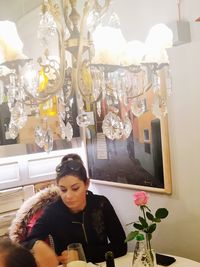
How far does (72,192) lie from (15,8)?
147 cm

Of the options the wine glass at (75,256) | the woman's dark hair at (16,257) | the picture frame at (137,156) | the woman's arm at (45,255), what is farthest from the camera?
the picture frame at (137,156)

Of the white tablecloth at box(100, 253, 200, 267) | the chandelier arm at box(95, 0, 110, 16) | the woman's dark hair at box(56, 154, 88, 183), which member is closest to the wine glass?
the white tablecloth at box(100, 253, 200, 267)

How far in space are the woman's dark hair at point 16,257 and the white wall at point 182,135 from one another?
1351mm

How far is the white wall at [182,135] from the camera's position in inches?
76.6

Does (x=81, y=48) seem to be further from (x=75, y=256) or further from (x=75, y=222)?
(x=75, y=222)

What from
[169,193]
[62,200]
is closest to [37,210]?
[62,200]

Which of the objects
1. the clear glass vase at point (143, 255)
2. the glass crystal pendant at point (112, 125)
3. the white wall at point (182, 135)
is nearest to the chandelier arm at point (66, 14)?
the glass crystal pendant at point (112, 125)

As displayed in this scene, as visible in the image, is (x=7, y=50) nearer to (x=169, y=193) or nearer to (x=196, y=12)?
(x=196, y=12)

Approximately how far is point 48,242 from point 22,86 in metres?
1.02

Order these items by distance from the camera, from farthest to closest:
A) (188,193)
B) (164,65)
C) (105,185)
→ (105,185), (188,193), (164,65)

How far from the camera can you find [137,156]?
2.33 metres

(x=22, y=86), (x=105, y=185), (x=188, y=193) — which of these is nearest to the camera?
(x=22, y=86)

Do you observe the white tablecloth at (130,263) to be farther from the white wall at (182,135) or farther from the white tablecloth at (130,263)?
the white wall at (182,135)

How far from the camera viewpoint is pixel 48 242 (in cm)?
193
